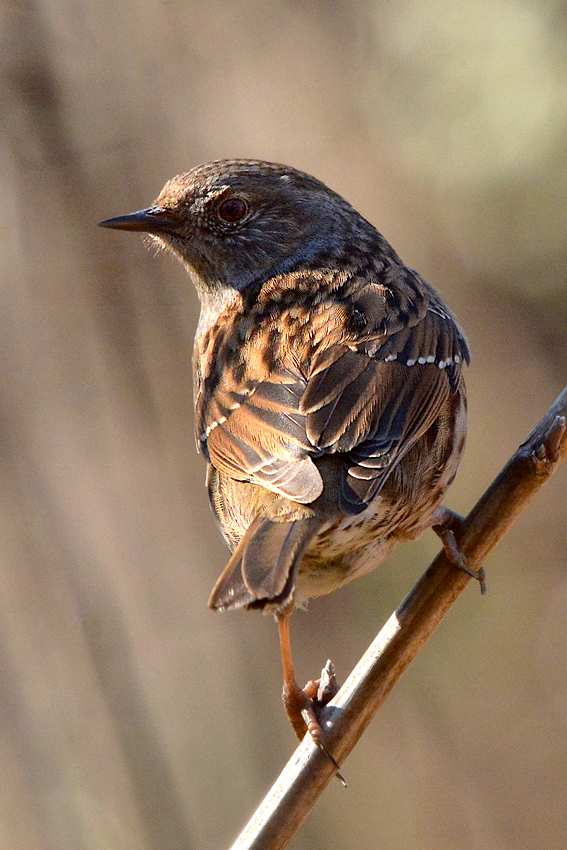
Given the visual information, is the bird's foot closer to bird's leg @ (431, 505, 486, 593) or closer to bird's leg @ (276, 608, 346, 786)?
bird's leg @ (276, 608, 346, 786)

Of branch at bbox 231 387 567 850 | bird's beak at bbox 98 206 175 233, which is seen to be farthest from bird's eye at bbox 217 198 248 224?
branch at bbox 231 387 567 850

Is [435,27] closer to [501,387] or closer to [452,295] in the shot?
[452,295]

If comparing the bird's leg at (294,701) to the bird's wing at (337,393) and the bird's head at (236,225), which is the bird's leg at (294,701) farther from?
the bird's head at (236,225)

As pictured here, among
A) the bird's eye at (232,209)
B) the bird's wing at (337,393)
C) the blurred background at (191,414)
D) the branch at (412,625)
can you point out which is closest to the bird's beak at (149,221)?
the bird's eye at (232,209)

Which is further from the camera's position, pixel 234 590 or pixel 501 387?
pixel 501 387

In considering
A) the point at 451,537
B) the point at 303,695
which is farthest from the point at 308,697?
the point at 451,537

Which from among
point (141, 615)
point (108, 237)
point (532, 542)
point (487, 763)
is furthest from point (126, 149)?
point (487, 763)

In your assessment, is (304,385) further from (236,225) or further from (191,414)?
(191,414)
